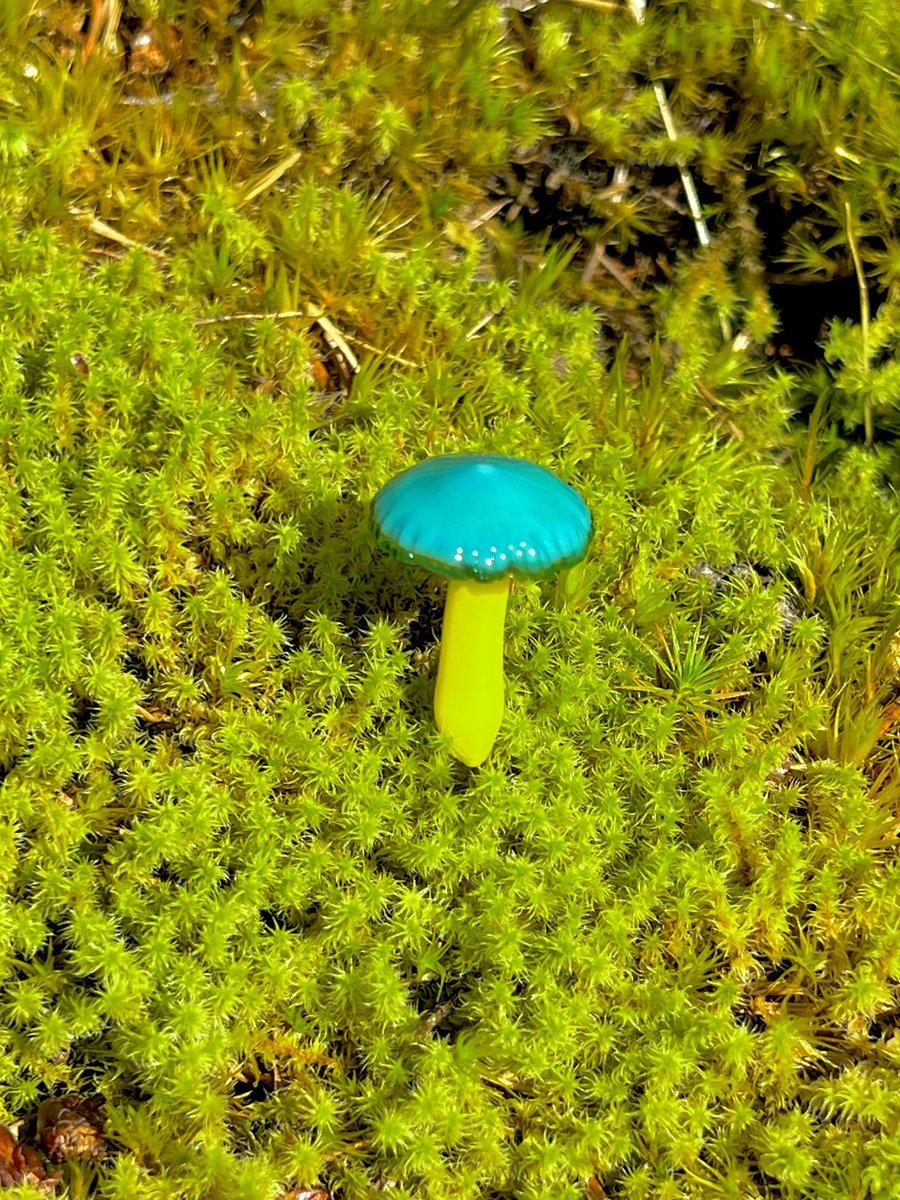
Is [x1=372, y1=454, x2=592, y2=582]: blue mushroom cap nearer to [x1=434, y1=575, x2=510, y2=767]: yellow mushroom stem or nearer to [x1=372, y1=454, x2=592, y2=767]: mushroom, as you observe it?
[x1=372, y1=454, x2=592, y2=767]: mushroom

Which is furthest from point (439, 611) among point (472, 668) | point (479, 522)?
point (479, 522)

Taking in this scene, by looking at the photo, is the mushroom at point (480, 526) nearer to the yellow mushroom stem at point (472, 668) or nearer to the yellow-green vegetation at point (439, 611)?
the yellow mushroom stem at point (472, 668)

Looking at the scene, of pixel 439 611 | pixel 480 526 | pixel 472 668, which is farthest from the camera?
pixel 439 611

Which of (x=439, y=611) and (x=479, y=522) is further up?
(x=479, y=522)

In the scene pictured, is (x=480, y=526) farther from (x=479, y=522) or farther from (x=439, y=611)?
(x=439, y=611)

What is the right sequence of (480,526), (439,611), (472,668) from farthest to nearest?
(439,611) < (472,668) < (480,526)

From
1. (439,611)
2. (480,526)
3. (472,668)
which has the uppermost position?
(480,526)

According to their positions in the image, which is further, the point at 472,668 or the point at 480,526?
the point at 472,668
